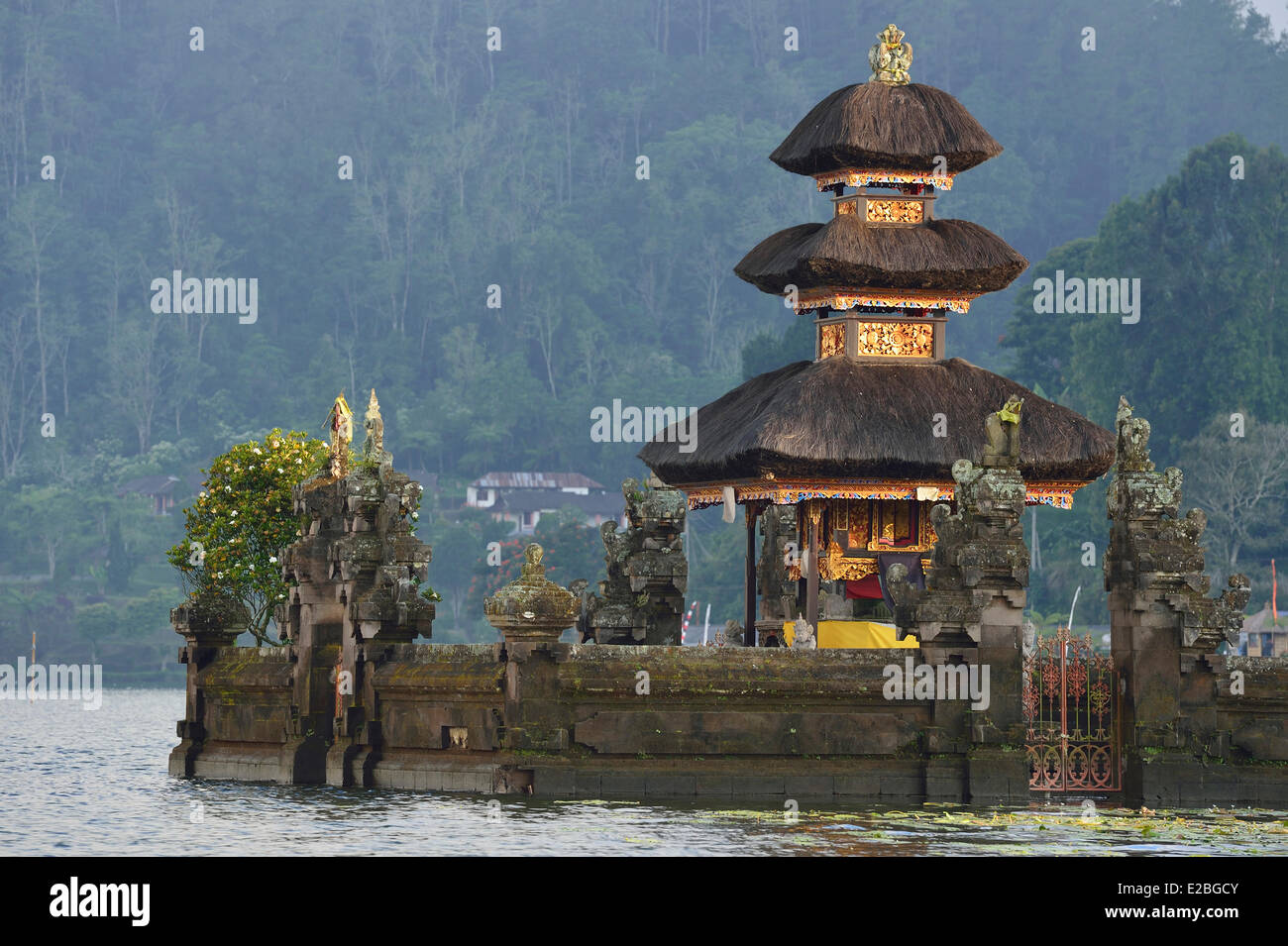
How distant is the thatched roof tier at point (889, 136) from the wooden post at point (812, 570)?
6.81m

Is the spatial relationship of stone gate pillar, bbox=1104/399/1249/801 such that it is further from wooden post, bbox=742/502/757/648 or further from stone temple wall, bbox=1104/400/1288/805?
wooden post, bbox=742/502/757/648

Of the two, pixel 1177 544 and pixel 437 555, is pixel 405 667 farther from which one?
pixel 437 555

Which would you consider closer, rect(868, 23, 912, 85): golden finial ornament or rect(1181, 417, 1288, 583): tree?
rect(868, 23, 912, 85): golden finial ornament

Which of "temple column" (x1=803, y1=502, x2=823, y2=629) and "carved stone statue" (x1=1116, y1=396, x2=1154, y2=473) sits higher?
"carved stone statue" (x1=1116, y1=396, x2=1154, y2=473)

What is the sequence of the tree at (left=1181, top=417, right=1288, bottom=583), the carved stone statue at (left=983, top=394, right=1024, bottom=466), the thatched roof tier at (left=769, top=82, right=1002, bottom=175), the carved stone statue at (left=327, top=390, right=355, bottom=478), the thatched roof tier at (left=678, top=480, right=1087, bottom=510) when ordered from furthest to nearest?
the tree at (left=1181, top=417, right=1288, bottom=583) < the thatched roof tier at (left=769, top=82, right=1002, bottom=175) < the carved stone statue at (left=327, top=390, right=355, bottom=478) < the thatched roof tier at (left=678, top=480, right=1087, bottom=510) < the carved stone statue at (left=983, top=394, right=1024, bottom=466)

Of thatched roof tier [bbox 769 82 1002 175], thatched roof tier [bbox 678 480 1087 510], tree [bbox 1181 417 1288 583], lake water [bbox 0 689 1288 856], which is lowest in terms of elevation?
A: lake water [bbox 0 689 1288 856]

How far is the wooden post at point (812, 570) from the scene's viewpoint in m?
→ 44.2

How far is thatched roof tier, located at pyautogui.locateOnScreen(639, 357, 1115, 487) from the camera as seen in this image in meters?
42.5

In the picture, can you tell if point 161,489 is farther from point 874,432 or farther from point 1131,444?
point 1131,444

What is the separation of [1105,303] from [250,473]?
2809 inches

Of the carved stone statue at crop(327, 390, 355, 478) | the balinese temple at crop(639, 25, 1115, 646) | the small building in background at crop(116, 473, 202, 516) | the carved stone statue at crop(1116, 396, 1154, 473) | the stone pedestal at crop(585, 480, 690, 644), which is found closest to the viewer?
the carved stone statue at crop(1116, 396, 1154, 473)

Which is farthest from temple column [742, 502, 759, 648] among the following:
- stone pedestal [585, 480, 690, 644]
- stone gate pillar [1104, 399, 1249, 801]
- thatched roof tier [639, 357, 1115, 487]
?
stone gate pillar [1104, 399, 1249, 801]

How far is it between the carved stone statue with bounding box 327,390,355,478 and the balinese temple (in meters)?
5.92
